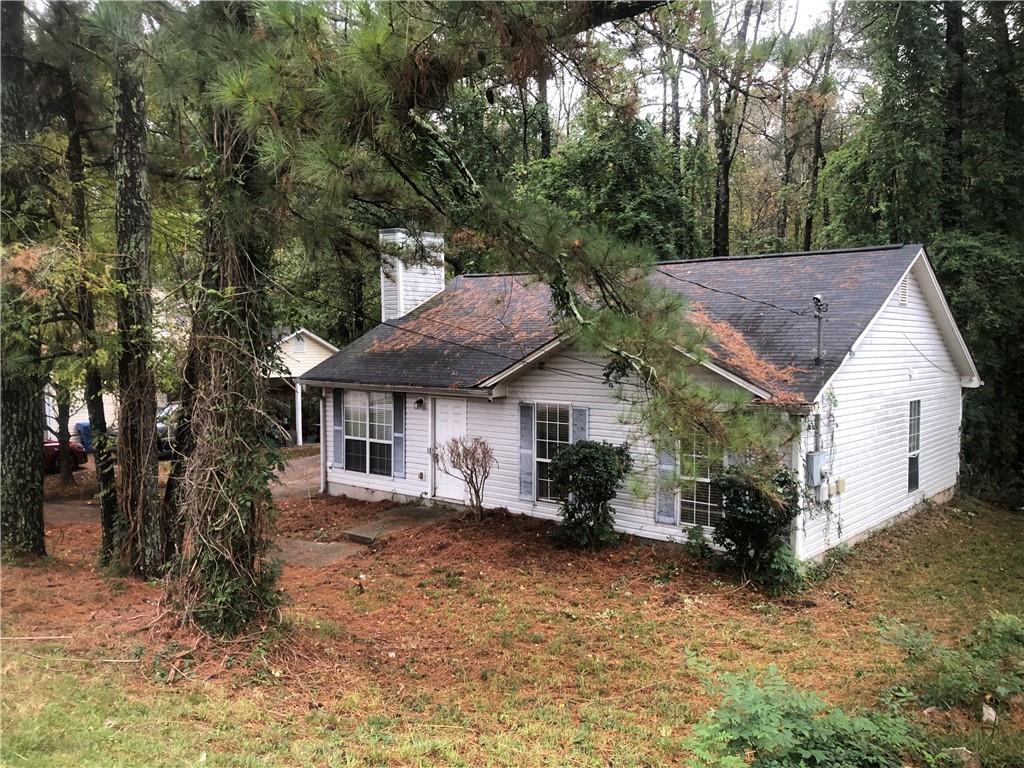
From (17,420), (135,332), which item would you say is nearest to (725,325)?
(135,332)

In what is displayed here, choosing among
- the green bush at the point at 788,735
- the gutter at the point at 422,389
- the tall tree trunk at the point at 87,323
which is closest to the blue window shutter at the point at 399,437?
the gutter at the point at 422,389

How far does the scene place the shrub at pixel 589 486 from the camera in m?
9.86

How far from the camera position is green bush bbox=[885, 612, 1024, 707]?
4.96 meters

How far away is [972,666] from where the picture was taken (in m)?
5.18

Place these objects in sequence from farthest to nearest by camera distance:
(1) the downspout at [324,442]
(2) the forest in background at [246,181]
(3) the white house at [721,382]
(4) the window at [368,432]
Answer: (1) the downspout at [324,442] → (4) the window at [368,432] → (3) the white house at [721,382] → (2) the forest in background at [246,181]

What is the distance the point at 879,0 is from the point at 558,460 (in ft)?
42.6

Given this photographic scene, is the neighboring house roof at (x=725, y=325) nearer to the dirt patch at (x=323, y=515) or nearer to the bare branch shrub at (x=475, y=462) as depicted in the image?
the bare branch shrub at (x=475, y=462)

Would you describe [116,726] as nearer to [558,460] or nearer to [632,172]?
[558,460]

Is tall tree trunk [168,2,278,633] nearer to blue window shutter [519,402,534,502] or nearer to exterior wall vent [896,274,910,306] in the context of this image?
blue window shutter [519,402,534,502]

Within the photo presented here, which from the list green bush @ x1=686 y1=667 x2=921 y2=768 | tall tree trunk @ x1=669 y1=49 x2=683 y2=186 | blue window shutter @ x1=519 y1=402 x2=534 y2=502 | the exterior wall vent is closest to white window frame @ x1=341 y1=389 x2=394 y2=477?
blue window shutter @ x1=519 y1=402 x2=534 y2=502

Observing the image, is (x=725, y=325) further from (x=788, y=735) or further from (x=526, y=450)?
(x=788, y=735)

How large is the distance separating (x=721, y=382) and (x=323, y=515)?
7957 mm

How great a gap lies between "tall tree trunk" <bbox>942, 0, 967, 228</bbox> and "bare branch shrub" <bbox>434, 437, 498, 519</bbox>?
39.4ft

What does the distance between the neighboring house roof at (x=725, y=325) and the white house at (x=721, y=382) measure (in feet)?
0.11
